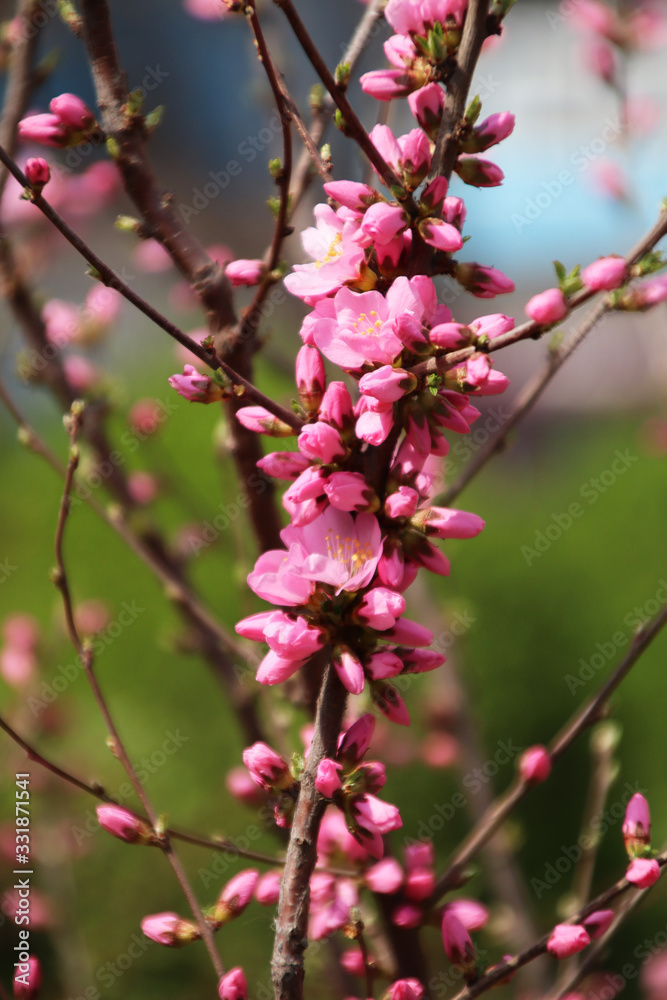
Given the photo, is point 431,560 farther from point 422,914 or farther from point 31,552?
point 31,552

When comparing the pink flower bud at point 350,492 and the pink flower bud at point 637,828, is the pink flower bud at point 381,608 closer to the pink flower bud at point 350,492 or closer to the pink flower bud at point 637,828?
the pink flower bud at point 350,492

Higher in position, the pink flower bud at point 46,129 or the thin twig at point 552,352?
the pink flower bud at point 46,129

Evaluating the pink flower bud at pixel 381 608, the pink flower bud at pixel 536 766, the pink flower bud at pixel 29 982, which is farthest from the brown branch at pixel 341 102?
the pink flower bud at pixel 29 982

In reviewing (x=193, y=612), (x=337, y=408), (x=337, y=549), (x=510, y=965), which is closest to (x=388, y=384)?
(x=337, y=408)

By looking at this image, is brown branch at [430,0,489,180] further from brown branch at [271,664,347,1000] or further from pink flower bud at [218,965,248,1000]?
pink flower bud at [218,965,248,1000]

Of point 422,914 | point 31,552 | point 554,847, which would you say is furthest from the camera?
point 31,552

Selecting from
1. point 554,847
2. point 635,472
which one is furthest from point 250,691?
point 635,472

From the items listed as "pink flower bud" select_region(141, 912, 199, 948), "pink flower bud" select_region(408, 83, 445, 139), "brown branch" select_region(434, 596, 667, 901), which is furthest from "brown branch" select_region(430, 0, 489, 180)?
"pink flower bud" select_region(141, 912, 199, 948)
